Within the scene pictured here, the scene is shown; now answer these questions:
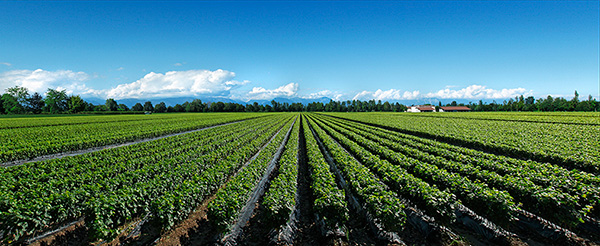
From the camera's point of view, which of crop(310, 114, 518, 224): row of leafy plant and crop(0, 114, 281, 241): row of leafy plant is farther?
crop(310, 114, 518, 224): row of leafy plant

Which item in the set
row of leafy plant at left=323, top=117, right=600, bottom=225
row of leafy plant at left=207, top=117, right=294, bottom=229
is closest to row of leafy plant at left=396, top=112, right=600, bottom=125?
row of leafy plant at left=323, top=117, right=600, bottom=225

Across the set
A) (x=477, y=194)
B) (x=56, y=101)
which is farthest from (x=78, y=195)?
(x=56, y=101)

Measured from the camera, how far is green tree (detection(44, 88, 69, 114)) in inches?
4995

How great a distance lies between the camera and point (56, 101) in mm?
130250

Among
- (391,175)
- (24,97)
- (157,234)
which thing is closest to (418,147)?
(391,175)

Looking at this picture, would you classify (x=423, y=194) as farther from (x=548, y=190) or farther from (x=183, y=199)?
(x=183, y=199)

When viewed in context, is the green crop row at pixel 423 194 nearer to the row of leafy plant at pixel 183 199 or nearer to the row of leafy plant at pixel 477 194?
the row of leafy plant at pixel 477 194

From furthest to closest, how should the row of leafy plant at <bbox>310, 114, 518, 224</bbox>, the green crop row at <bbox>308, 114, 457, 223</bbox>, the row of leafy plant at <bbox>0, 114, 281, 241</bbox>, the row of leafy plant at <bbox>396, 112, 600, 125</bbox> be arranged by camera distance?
the row of leafy plant at <bbox>396, 112, 600, 125</bbox>, the green crop row at <bbox>308, 114, 457, 223</bbox>, the row of leafy plant at <bbox>310, 114, 518, 224</bbox>, the row of leafy plant at <bbox>0, 114, 281, 241</bbox>

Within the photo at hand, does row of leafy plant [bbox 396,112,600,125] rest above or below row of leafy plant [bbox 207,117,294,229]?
above

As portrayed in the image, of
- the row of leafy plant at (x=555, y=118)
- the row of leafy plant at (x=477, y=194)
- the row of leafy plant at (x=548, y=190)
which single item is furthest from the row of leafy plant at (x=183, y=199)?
the row of leafy plant at (x=555, y=118)

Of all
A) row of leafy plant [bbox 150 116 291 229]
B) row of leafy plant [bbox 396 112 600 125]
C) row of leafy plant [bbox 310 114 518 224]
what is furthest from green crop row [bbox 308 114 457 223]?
row of leafy plant [bbox 396 112 600 125]

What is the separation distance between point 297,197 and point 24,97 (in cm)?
17558

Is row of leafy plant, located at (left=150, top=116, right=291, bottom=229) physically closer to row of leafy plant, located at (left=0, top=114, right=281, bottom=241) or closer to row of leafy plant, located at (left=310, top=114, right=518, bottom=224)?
row of leafy plant, located at (left=0, top=114, right=281, bottom=241)

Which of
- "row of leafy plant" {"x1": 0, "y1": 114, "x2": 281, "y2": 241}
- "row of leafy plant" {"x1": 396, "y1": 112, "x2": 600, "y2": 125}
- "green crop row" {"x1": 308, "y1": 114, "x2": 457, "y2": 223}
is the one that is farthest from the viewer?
"row of leafy plant" {"x1": 396, "y1": 112, "x2": 600, "y2": 125}
